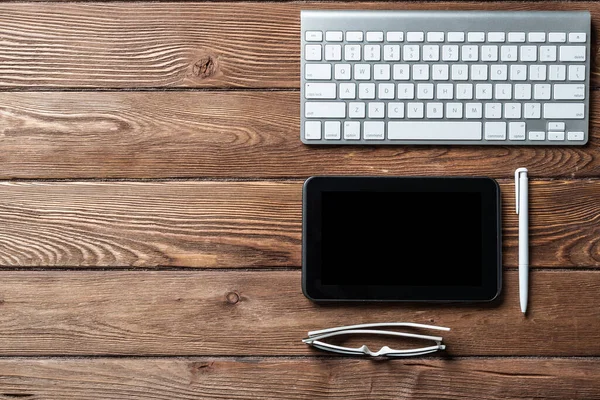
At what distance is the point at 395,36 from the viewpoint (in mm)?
723

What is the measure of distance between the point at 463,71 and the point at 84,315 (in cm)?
61

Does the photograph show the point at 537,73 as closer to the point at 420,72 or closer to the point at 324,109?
the point at 420,72

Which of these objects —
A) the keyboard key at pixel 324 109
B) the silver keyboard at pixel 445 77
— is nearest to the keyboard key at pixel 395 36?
the silver keyboard at pixel 445 77

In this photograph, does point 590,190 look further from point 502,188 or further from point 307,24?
point 307,24

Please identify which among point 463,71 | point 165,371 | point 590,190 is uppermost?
point 463,71

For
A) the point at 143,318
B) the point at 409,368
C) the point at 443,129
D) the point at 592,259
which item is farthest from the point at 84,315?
the point at 592,259

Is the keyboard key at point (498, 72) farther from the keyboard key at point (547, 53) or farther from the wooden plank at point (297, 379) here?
the wooden plank at point (297, 379)

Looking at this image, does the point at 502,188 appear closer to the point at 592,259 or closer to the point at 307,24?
the point at 592,259

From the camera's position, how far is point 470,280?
28.0 inches

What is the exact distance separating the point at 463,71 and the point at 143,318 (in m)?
0.55

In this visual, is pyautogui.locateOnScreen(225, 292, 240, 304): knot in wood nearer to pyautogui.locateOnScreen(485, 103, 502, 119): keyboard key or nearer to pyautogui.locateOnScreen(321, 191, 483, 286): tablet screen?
pyautogui.locateOnScreen(321, 191, 483, 286): tablet screen

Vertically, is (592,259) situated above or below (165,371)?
above

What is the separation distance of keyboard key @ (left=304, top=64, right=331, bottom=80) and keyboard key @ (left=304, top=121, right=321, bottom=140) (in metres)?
0.06

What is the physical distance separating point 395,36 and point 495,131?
19 centimetres
